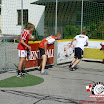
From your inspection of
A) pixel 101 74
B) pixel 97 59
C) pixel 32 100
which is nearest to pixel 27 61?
pixel 101 74

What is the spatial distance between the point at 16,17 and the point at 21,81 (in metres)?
2.82

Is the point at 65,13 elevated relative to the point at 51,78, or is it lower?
elevated

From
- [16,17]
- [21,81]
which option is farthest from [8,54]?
[21,81]

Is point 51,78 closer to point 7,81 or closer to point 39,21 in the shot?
point 7,81

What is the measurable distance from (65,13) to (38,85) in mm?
5795

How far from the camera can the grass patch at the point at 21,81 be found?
21.5 feet

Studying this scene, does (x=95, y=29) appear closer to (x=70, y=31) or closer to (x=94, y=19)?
(x=94, y=19)

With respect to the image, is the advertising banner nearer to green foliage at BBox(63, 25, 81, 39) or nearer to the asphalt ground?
the asphalt ground

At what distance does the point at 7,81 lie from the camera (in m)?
6.91

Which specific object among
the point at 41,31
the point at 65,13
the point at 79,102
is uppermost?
the point at 65,13

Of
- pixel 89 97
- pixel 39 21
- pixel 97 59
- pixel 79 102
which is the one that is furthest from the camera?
pixel 97 59

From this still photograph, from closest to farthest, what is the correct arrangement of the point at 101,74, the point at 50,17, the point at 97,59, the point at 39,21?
the point at 101,74 → the point at 39,21 → the point at 50,17 → the point at 97,59

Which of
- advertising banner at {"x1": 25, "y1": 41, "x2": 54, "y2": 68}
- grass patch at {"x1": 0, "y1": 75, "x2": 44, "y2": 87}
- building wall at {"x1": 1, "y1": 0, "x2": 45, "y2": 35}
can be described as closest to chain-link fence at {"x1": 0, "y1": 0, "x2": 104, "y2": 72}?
building wall at {"x1": 1, "y1": 0, "x2": 45, "y2": 35}

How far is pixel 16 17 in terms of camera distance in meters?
8.70
